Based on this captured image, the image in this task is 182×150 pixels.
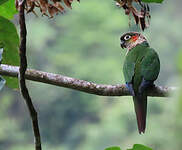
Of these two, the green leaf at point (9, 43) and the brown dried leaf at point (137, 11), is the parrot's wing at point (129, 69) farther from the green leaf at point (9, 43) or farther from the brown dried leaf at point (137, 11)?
the brown dried leaf at point (137, 11)

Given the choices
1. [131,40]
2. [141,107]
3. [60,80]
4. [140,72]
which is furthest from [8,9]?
[131,40]

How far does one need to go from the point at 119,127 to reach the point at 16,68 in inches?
632

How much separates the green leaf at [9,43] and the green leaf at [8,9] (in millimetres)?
81

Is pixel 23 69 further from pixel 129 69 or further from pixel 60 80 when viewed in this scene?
pixel 129 69

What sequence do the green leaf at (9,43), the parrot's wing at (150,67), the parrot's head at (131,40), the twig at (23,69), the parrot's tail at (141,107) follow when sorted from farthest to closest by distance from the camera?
the parrot's head at (131,40) → the parrot's wing at (150,67) → the parrot's tail at (141,107) → the green leaf at (9,43) → the twig at (23,69)

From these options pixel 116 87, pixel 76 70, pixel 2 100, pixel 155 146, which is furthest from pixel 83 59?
pixel 116 87

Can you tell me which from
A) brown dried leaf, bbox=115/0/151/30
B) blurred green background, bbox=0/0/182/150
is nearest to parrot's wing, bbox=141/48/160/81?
brown dried leaf, bbox=115/0/151/30

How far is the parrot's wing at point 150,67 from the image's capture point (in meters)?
2.84

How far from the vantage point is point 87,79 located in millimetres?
18234

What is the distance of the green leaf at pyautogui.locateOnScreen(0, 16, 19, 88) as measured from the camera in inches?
70.1

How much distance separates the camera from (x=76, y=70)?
19.2 m

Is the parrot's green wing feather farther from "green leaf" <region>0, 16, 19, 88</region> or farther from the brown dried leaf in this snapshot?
the brown dried leaf

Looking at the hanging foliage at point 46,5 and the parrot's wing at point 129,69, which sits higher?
the hanging foliage at point 46,5

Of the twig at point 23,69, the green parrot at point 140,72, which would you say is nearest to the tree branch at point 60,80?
the green parrot at point 140,72
